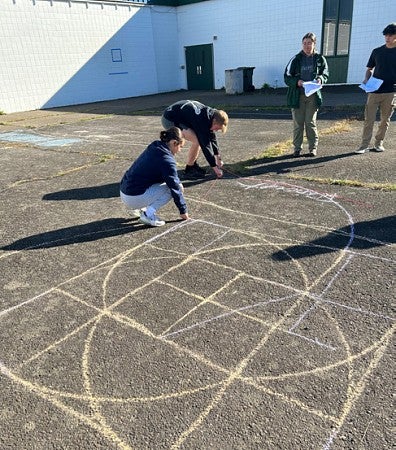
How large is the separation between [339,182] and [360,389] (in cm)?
362

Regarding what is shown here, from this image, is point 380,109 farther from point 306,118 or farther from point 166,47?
point 166,47

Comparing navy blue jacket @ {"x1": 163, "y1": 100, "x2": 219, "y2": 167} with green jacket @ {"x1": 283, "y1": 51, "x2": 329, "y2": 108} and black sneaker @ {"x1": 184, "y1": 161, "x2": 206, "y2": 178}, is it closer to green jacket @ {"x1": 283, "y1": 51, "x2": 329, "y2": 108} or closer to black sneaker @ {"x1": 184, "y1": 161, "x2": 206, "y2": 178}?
black sneaker @ {"x1": 184, "y1": 161, "x2": 206, "y2": 178}

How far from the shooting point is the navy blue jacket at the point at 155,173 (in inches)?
159

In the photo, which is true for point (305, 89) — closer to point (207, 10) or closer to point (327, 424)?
point (327, 424)

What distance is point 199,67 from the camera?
2095 centimetres

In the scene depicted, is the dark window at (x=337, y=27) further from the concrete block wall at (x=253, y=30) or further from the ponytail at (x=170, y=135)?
the ponytail at (x=170, y=135)

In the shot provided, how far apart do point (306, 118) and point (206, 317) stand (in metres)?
4.60

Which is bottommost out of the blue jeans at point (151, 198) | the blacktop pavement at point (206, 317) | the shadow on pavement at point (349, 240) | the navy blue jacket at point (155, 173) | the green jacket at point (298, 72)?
the blacktop pavement at point (206, 317)

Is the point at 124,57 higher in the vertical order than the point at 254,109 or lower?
higher

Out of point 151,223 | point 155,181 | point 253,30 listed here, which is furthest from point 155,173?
point 253,30

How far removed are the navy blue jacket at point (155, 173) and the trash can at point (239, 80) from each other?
570 inches

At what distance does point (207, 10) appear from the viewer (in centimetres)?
1956

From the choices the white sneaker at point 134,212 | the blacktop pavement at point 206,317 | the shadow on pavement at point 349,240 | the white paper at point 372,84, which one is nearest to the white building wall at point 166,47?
the white paper at point 372,84

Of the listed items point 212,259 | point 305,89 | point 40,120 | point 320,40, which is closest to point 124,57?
point 40,120
